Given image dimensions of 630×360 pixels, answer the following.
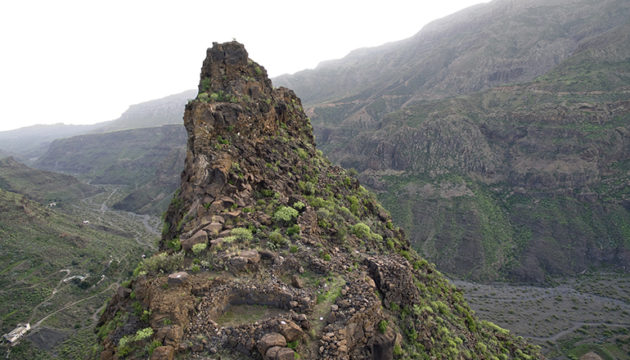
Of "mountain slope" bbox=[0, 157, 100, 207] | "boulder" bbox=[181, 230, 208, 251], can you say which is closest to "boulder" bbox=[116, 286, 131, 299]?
"boulder" bbox=[181, 230, 208, 251]

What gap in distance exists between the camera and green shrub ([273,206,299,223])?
2003 cm

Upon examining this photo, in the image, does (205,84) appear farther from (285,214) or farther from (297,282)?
(297,282)

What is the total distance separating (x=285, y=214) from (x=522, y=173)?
131764 mm

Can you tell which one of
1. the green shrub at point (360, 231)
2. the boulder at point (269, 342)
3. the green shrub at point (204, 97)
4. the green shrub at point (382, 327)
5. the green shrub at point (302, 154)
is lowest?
the green shrub at point (382, 327)

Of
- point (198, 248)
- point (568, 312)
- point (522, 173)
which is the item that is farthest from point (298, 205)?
point (522, 173)

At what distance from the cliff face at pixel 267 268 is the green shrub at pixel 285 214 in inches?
3.2

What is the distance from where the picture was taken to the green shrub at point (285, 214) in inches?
789

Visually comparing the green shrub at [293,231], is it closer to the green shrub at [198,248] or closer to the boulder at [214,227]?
the boulder at [214,227]

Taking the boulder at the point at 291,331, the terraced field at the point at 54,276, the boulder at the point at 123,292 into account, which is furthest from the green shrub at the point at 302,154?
the terraced field at the point at 54,276

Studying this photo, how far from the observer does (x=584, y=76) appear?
127 m

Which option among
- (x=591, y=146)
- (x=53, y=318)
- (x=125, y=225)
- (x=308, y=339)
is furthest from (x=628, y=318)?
(x=125, y=225)

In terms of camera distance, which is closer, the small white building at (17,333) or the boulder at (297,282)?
the boulder at (297,282)

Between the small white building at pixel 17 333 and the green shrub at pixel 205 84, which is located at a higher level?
the green shrub at pixel 205 84

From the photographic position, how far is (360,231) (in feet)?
80.5
